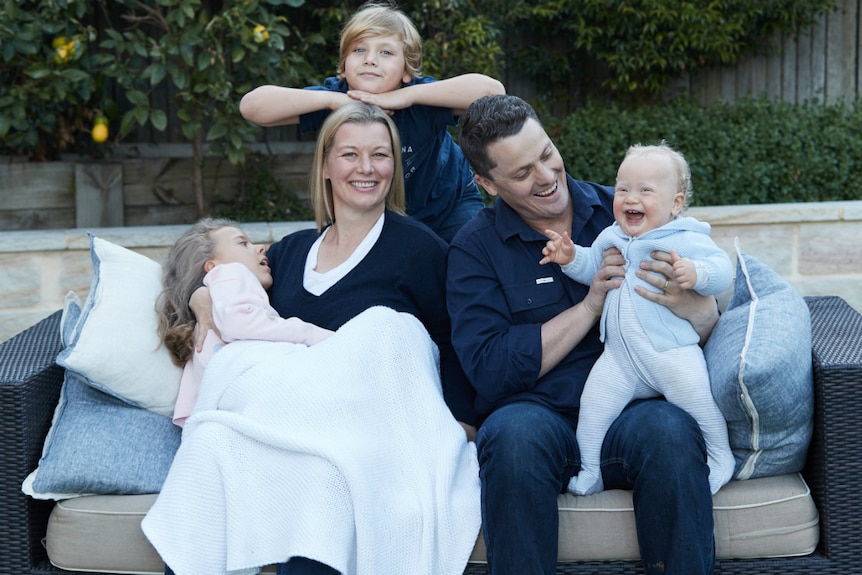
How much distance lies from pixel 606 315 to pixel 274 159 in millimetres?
3282

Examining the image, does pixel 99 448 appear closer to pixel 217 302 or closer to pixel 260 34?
pixel 217 302

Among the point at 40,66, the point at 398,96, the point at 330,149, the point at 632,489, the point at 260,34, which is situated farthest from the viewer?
the point at 40,66

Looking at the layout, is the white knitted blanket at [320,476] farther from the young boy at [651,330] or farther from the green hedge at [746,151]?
the green hedge at [746,151]

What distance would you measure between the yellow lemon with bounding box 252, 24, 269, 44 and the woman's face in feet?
5.42

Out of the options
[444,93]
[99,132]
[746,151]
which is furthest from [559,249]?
[99,132]

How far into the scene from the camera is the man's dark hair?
2.60 m

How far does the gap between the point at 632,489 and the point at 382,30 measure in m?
1.49

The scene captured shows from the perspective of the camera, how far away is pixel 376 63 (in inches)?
117

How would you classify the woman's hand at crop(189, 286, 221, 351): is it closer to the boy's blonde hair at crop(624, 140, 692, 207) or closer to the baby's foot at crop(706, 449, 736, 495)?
the boy's blonde hair at crop(624, 140, 692, 207)

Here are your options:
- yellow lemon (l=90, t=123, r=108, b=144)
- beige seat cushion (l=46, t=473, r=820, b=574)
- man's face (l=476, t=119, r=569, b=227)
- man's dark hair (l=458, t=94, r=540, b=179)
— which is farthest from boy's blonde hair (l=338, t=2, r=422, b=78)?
yellow lemon (l=90, t=123, r=108, b=144)

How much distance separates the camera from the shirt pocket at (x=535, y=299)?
2.63 m

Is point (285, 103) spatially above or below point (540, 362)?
above

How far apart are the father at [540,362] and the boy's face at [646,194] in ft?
0.30

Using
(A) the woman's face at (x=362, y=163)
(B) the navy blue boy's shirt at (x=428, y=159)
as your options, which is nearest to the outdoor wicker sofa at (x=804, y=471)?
(A) the woman's face at (x=362, y=163)
